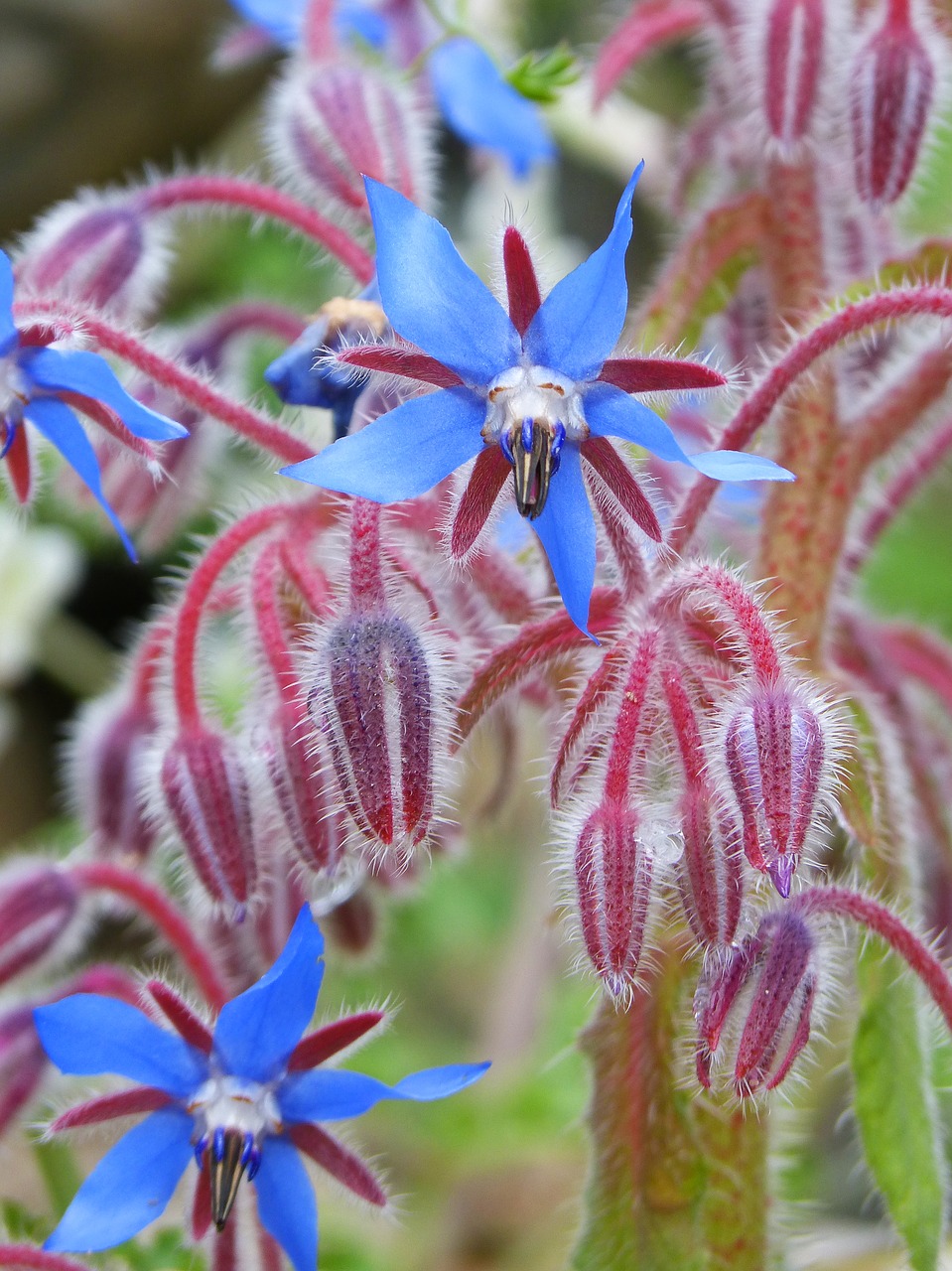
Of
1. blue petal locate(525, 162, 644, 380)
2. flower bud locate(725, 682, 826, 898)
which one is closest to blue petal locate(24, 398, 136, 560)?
blue petal locate(525, 162, 644, 380)

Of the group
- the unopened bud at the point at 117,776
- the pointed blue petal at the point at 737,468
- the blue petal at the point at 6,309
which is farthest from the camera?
the unopened bud at the point at 117,776

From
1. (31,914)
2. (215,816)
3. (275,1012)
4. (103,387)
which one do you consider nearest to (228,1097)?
(275,1012)

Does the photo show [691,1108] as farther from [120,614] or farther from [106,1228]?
[120,614]

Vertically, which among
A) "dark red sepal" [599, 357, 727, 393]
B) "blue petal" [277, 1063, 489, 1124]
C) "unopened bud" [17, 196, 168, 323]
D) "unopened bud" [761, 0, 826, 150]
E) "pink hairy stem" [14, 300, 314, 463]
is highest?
"unopened bud" [761, 0, 826, 150]

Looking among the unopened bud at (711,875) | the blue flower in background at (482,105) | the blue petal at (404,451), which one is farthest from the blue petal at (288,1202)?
the blue flower in background at (482,105)

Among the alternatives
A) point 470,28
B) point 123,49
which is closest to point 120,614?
point 123,49

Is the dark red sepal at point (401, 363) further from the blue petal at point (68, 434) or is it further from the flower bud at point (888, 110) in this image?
the flower bud at point (888, 110)

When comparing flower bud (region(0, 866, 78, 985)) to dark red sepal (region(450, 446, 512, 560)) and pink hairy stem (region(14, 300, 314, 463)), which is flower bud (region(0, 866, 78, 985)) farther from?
dark red sepal (region(450, 446, 512, 560))
